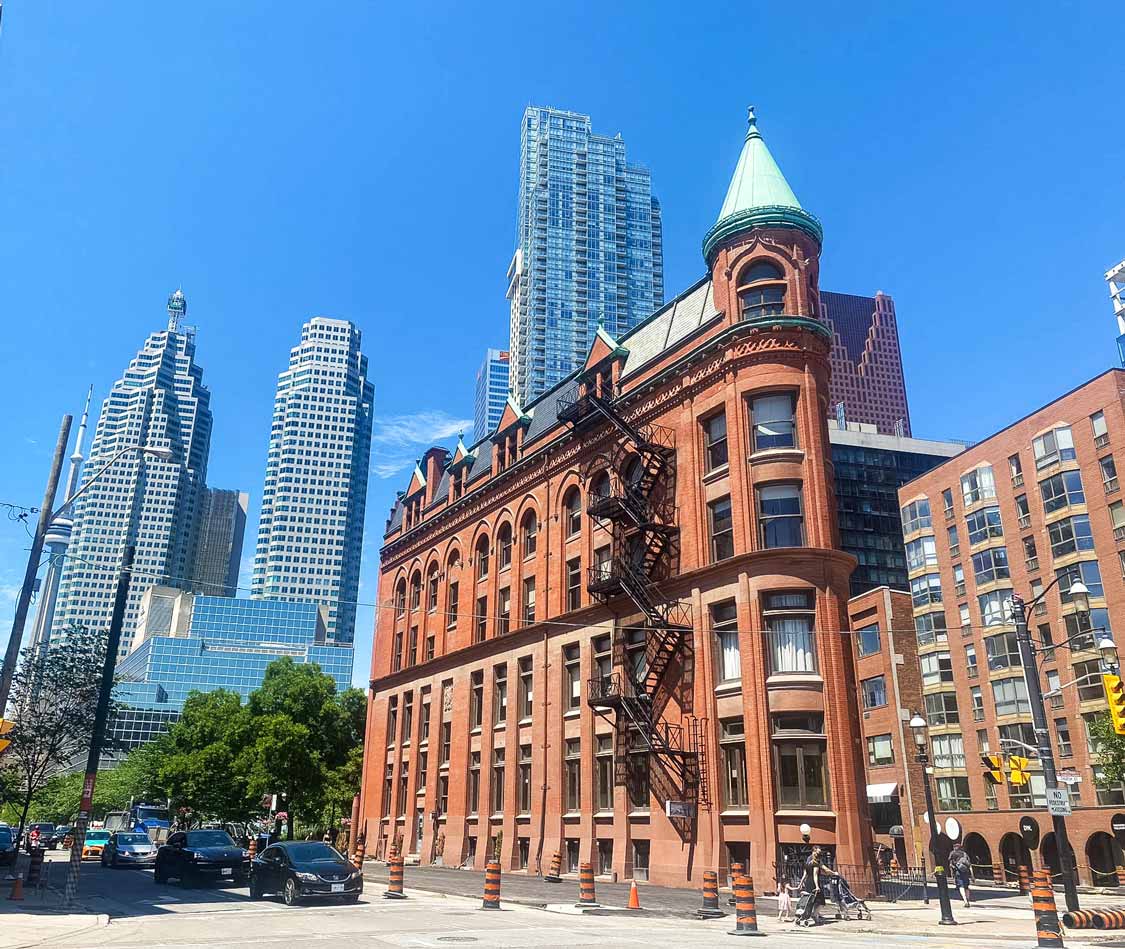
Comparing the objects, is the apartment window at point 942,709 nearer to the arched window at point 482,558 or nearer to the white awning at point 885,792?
the white awning at point 885,792

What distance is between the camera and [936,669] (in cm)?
7075

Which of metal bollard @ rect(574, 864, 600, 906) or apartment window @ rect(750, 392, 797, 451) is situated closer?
metal bollard @ rect(574, 864, 600, 906)

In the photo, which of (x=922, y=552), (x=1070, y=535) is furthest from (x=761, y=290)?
(x=922, y=552)

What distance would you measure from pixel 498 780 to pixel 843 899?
23654mm

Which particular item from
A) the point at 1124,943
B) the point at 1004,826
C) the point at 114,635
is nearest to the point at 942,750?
the point at 1004,826

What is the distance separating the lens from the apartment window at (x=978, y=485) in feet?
227

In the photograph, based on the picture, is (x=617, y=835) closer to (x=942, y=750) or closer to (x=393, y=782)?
(x=393, y=782)

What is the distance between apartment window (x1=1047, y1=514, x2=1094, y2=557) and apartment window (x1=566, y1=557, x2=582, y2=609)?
3774 centimetres

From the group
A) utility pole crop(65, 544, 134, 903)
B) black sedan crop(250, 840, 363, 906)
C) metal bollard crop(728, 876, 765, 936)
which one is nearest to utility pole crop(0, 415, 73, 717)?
utility pole crop(65, 544, 134, 903)

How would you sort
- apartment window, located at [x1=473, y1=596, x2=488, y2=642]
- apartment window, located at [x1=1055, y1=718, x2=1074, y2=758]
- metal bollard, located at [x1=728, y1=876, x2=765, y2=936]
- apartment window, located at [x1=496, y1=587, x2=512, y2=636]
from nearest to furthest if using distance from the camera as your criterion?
metal bollard, located at [x1=728, y1=876, x2=765, y2=936] → apartment window, located at [x1=496, y1=587, x2=512, y2=636] → apartment window, located at [x1=473, y1=596, x2=488, y2=642] → apartment window, located at [x1=1055, y1=718, x2=1074, y2=758]

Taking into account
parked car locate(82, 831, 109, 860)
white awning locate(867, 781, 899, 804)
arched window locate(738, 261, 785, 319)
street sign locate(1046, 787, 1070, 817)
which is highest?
arched window locate(738, 261, 785, 319)

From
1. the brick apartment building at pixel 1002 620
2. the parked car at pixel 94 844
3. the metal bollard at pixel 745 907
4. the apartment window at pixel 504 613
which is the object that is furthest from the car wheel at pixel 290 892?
the brick apartment building at pixel 1002 620

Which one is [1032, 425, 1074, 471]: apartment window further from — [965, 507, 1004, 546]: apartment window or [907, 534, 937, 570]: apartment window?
[907, 534, 937, 570]: apartment window

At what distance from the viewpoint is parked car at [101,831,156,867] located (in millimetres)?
43906
